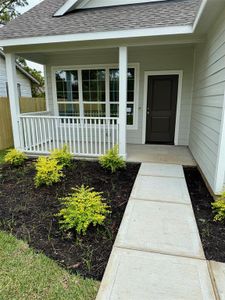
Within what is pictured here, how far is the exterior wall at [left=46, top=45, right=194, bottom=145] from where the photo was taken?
6.06 m

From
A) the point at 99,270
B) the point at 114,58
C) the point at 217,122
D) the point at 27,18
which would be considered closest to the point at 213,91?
the point at 217,122

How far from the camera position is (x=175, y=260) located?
2014 millimetres

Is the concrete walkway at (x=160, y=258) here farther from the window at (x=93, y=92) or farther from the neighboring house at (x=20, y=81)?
the neighboring house at (x=20, y=81)

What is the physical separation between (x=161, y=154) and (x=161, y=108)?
5.62ft

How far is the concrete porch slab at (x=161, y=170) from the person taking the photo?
422 centimetres

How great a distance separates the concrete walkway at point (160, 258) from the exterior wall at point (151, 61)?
3.71m

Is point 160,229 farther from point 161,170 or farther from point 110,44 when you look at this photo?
point 110,44

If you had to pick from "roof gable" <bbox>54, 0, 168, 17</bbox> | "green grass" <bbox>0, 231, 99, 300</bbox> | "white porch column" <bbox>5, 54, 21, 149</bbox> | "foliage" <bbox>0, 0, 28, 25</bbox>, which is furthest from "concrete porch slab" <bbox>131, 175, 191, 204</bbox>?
"foliage" <bbox>0, 0, 28, 25</bbox>

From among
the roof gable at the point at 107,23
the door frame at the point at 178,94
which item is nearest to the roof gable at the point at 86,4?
the roof gable at the point at 107,23

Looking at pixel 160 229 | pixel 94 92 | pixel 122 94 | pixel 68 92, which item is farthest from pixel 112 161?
pixel 68 92

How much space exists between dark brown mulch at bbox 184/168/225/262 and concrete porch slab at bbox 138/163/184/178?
0.26 m

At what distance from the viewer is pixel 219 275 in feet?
6.04

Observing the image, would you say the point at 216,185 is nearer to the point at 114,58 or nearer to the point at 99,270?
the point at 99,270

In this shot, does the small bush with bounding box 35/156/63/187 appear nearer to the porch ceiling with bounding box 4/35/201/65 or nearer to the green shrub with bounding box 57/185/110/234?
the green shrub with bounding box 57/185/110/234
